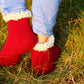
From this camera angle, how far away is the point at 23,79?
1232 millimetres

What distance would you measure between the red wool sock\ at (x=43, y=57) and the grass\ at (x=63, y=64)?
0.04 m

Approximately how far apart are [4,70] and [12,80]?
138 mm

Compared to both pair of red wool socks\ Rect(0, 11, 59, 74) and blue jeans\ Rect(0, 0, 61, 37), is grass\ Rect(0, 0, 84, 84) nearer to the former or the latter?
pair of red wool socks\ Rect(0, 11, 59, 74)

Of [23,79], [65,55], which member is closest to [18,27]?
[23,79]

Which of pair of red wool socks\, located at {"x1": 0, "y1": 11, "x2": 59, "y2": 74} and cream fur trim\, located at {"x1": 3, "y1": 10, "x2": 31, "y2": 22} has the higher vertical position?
cream fur trim\, located at {"x1": 3, "y1": 10, "x2": 31, "y2": 22}

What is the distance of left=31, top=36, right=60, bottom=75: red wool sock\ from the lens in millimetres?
1257

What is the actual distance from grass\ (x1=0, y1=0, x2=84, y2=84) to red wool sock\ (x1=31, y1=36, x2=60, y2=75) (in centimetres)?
4

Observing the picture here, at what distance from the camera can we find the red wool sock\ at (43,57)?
49.5 inches

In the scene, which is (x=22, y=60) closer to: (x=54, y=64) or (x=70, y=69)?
(x=54, y=64)

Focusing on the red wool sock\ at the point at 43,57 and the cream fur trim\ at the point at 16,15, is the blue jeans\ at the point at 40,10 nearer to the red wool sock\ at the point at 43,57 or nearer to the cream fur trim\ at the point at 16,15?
Answer: the cream fur trim\ at the point at 16,15

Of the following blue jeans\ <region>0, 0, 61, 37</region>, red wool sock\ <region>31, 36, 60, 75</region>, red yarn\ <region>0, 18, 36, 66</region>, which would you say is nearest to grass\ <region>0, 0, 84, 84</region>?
red wool sock\ <region>31, 36, 60, 75</region>

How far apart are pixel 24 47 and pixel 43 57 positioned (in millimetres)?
182

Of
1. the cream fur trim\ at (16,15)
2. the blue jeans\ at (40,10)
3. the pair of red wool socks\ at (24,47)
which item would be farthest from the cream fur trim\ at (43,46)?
the cream fur trim\ at (16,15)

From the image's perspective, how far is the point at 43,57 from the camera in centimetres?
129
